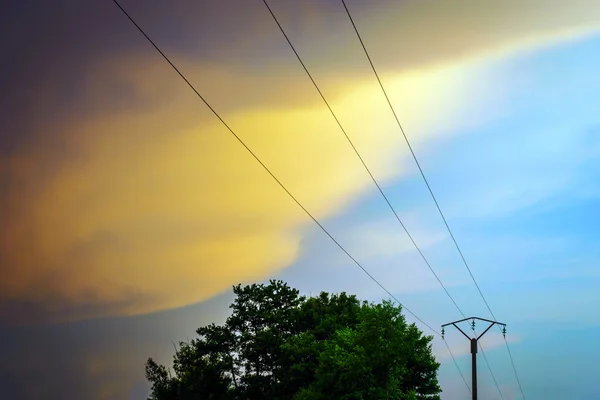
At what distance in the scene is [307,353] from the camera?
99.0m

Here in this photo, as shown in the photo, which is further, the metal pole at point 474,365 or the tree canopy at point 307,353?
the tree canopy at point 307,353

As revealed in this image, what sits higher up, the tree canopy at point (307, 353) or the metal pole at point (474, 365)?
the tree canopy at point (307, 353)

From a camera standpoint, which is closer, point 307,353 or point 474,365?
point 474,365

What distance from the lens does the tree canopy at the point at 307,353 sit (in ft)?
261

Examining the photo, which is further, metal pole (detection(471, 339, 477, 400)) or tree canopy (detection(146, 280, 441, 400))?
tree canopy (detection(146, 280, 441, 400))

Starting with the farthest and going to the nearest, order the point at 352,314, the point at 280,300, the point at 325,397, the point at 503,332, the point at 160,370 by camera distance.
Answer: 1. the point at 160,370
2. the point at 280,300
3. the point at 352,314
4. the point at 325,397
5. the point at 503,332

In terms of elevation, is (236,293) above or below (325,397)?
above

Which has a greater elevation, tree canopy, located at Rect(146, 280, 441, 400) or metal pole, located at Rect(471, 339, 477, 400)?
tree canopy, located at Rect(146, 280, 441, 400)

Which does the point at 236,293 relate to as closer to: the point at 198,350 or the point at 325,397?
the point at 198,350

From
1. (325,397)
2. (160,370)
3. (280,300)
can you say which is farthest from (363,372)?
(160,370)

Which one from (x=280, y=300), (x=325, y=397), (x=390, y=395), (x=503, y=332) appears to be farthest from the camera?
(x=280, y=300)

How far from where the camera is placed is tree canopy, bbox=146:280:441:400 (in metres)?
79.6

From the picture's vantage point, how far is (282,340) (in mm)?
107625

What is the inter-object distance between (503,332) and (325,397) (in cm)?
2498
